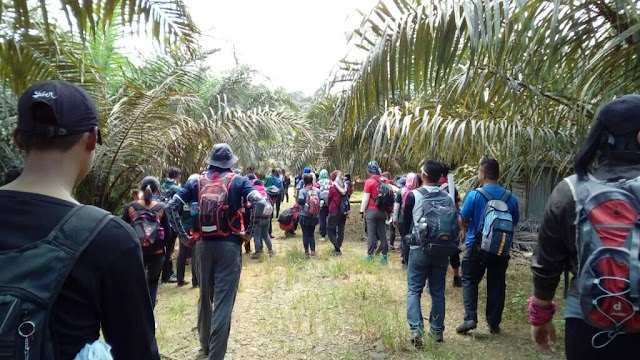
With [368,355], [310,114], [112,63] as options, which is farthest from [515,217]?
[310,114]

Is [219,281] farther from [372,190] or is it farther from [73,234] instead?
[372,190]

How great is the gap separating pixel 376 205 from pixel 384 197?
225 millimetres

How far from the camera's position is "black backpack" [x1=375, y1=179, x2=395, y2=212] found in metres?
8.23

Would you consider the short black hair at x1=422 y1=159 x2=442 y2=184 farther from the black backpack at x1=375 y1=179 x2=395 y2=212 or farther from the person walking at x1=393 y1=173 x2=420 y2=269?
the black backpack at x1=375 y1=179 x2=395 y2=212

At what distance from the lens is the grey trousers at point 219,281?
152 inches

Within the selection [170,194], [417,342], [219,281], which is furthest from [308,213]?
[219,281]

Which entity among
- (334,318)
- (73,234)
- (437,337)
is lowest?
(334,318)

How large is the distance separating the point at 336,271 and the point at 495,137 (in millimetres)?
3609

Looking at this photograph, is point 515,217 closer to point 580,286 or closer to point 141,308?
point 580,286

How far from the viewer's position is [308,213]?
8938 mm

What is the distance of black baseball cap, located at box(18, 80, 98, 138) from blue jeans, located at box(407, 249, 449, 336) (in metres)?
3.74

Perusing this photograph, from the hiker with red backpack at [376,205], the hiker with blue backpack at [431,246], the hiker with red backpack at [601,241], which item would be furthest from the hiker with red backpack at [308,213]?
the hiker with red backpack at [601,241]

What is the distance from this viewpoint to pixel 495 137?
5352 millimetres

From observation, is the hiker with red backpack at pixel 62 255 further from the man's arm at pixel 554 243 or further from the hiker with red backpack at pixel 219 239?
the hiker with red backpack at pixel 219 239
